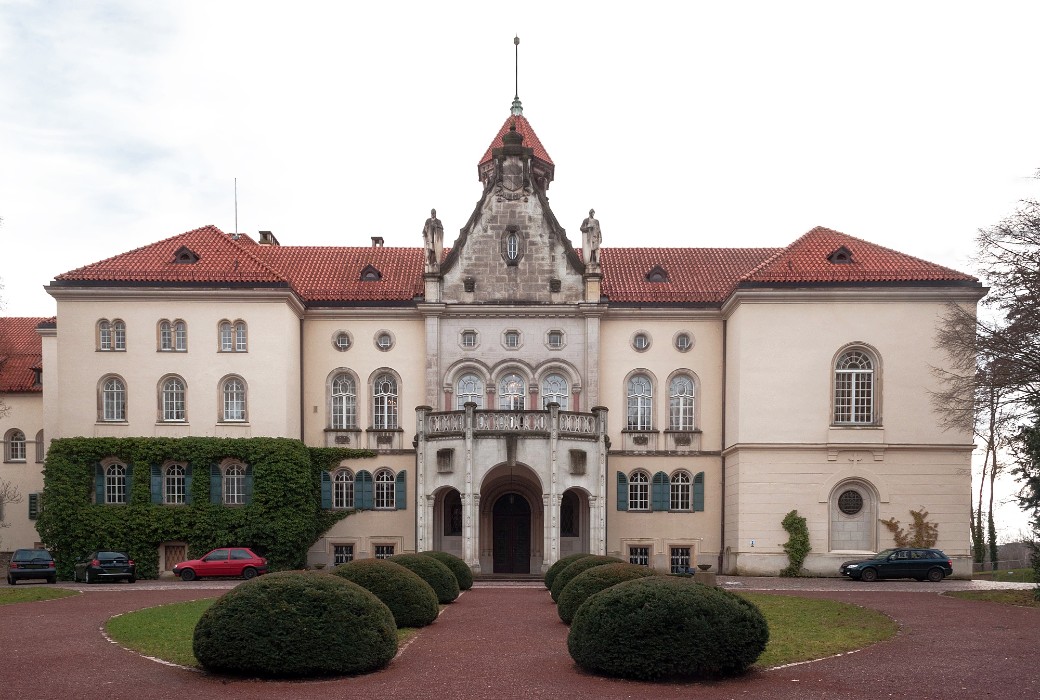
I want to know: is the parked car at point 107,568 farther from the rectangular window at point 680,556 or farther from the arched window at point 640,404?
the rectangular window at point 680,556

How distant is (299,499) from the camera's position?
3991 cm

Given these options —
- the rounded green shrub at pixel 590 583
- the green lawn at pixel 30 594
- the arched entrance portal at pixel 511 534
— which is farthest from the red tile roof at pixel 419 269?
the rounded green shrub at pixel 590 583

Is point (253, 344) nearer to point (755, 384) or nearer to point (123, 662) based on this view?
point (755, 384)

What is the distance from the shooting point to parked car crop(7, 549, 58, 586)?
3712cm

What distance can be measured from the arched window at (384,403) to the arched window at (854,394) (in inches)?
708

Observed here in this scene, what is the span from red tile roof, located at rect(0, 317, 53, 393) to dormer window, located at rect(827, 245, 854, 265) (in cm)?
3579

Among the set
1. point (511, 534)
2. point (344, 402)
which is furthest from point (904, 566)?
point (344, 402)

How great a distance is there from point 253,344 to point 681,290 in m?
18.0

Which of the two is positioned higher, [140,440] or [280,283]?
[280,283]

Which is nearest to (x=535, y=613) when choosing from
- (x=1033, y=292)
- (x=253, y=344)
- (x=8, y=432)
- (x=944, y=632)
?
(x=944, y=632)

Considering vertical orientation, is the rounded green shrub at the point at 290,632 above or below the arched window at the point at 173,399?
below

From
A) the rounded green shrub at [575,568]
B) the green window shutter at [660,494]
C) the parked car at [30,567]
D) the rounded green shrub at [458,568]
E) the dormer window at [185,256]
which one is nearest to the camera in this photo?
the rounded green shrub at [575,568]

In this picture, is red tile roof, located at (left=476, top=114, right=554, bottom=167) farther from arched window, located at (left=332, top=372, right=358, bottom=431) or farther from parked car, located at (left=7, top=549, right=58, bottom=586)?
parked car, located at (left=7, top=549, right=58, bottom=586)

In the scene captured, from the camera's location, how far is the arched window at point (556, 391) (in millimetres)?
42625
